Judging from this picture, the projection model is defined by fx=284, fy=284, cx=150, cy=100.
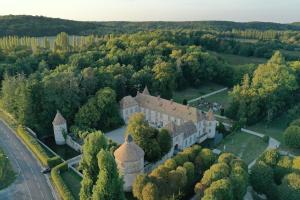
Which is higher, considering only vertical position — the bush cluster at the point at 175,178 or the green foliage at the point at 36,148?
the bush cluster at the point at 175,178

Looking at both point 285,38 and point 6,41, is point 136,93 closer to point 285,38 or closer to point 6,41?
point 6,41

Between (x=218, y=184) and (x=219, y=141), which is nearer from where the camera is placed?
(x=218, y=184)

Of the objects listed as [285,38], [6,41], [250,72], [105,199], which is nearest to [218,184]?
[105,199]

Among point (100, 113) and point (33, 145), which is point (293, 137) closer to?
point (100, 113)

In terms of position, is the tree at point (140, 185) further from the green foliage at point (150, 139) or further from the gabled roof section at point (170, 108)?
the gabled roof section at point (170, 108)

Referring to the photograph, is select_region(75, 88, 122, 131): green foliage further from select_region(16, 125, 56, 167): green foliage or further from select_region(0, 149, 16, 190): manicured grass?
select_region(0, 149, 16, 190): manicured grass

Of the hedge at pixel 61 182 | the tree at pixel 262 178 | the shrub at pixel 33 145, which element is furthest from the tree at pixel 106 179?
the shrub at pixel 33 145
